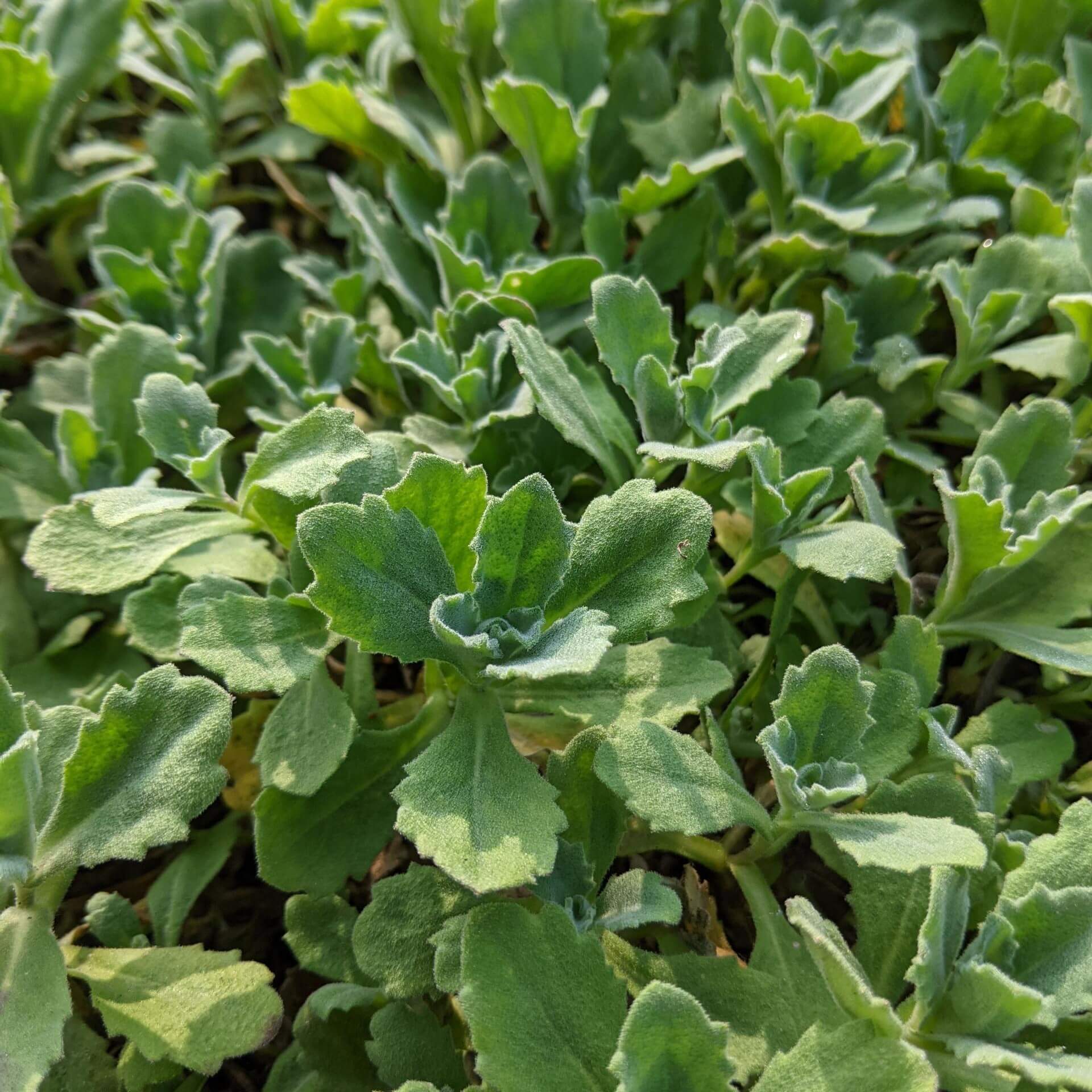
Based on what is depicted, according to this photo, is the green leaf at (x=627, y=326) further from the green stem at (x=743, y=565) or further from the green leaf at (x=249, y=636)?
the green leaf at (x=249, y=636)

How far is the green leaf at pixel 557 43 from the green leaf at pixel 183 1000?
153 centimetres

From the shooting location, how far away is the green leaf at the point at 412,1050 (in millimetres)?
1248

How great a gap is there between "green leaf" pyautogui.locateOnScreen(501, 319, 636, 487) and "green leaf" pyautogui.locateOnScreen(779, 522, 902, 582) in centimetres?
27

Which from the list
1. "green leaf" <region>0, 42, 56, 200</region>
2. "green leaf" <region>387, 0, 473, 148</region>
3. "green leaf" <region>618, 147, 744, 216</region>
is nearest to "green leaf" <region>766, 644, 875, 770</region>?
"green leaf" <region>618, 147, 744, 216</region>

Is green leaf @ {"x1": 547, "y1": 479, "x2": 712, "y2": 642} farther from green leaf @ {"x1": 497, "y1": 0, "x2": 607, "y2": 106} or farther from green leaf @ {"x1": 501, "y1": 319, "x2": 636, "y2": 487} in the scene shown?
green leaf @ {"x1": 497, "y1": 0, "x2": 607, "y2": 106}

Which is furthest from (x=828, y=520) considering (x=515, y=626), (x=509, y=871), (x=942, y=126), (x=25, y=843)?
(x=25, y=843)

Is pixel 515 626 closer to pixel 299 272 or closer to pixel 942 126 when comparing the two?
pixel 299 272

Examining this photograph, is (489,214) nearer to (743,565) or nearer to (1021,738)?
(743,565)

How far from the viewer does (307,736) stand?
1.32 meters

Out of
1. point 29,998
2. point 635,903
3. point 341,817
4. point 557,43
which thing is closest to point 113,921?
point 29,998

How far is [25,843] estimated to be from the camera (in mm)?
1263

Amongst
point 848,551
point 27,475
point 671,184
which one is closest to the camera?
point 848,551

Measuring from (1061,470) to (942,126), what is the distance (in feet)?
2.58

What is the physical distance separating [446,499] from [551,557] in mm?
141
